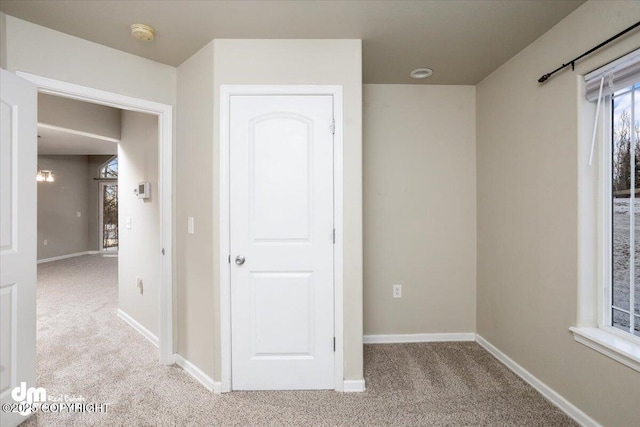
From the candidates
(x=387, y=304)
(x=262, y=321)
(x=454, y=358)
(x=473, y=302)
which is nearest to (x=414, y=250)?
(x=387, y=304)

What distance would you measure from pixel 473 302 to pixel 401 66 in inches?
87.7

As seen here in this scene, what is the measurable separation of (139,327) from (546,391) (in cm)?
350

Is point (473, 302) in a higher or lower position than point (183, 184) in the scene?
lower

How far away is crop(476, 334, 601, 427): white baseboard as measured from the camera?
5.48ft

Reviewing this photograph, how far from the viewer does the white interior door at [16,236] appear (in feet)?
5.41

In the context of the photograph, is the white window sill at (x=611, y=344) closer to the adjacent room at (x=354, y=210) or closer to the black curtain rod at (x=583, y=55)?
the adjacent room at (x=354, y=210)

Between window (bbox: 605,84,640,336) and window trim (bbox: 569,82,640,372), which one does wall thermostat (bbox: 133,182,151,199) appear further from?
window (bbox: 605,84,640,336)

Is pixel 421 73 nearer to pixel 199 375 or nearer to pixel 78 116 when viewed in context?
pixel 199 375

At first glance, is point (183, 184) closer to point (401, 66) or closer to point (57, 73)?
point (57, 73)

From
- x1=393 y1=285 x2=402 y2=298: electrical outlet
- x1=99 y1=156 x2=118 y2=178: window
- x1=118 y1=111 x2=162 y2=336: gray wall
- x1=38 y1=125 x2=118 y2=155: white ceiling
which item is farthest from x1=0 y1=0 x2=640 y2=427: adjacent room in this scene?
x1=99 y1=156 x2=118 y2=178: window

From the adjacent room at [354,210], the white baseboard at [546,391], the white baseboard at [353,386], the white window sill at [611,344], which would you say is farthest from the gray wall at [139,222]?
the white window sill at [611,344]

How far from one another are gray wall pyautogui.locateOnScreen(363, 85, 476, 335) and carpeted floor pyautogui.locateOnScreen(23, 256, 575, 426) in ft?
1.03

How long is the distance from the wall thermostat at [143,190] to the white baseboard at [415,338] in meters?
2.48

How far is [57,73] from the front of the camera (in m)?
1.92
